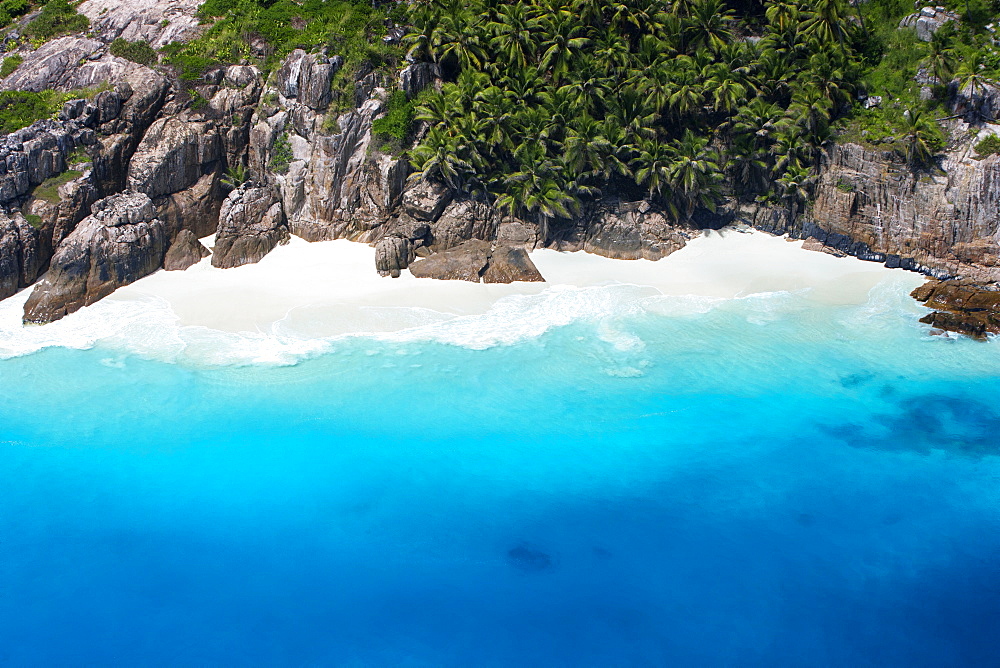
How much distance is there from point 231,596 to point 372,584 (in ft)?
10.7

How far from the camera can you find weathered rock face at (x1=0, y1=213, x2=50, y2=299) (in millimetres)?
31578

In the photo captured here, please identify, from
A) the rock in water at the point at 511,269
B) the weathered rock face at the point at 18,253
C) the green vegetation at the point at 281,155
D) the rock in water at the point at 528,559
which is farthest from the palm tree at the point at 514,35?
the rock in water at the point at 528,559

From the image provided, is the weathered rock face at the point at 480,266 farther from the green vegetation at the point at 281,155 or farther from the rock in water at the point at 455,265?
the green vegetation at the point at 281,155

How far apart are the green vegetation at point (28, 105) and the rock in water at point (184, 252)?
27.7 ft

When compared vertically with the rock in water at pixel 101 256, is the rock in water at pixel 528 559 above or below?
below

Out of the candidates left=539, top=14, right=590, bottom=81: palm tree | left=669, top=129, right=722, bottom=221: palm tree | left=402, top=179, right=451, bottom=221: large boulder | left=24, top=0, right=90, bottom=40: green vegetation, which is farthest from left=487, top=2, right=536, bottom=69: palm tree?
left=24, top=0, right=90, bottom=40: green vegetation

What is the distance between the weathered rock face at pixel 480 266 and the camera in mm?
33438

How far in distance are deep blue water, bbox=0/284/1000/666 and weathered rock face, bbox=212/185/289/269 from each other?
923cm

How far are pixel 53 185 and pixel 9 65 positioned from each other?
11.1 metres

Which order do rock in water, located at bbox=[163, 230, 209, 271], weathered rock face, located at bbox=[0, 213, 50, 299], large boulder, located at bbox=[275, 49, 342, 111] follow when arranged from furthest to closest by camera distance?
large boulder, located at bbox=[275, 49, 342, 111], rock in water, located at bbox=[163, 230, 209, 271], weathered rock face, located at bbox=[0, 213, 50, 299]

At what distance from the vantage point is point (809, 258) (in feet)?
115

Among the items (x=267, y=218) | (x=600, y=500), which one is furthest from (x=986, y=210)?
(x=267, y=218)

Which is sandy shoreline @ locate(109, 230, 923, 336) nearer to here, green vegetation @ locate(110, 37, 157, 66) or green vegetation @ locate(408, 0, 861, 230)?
green vegetation @ locate(408, 0, 861, 230)

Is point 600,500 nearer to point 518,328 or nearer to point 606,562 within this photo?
point 606,562
